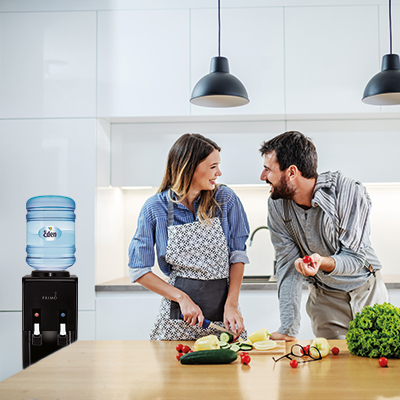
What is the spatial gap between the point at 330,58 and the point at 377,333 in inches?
90.6

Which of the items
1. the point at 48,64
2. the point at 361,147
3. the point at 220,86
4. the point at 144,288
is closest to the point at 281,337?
the point at 220,86

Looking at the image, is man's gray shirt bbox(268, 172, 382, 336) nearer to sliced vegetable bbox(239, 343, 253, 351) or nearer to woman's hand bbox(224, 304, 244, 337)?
woman's hand bbox(224, 304, 244, 337)

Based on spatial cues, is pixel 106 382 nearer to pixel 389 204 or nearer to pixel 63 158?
pixel 63 158

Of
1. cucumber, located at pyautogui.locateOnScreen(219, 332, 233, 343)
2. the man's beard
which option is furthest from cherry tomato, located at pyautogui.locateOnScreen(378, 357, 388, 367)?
the man's beard

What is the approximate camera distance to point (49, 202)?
3.08 m

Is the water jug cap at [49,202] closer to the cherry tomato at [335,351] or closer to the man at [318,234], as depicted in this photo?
the man at [318,234]

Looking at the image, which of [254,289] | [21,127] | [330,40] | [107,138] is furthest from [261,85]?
[21,127]

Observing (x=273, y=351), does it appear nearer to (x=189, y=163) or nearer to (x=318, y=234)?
(x=318, y=234)

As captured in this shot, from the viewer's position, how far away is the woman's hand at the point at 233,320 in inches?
69.6

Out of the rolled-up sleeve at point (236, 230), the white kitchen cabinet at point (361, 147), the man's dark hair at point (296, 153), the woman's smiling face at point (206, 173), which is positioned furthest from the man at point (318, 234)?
the white kitchen cabinet at point (361, 147)

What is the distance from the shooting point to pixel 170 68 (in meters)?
3.29

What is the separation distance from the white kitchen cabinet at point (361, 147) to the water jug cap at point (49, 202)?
1.62 metres

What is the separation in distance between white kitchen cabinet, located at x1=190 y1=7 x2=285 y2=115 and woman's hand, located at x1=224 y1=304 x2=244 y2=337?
176 cm

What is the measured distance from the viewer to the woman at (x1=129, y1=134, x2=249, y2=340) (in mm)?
1812
